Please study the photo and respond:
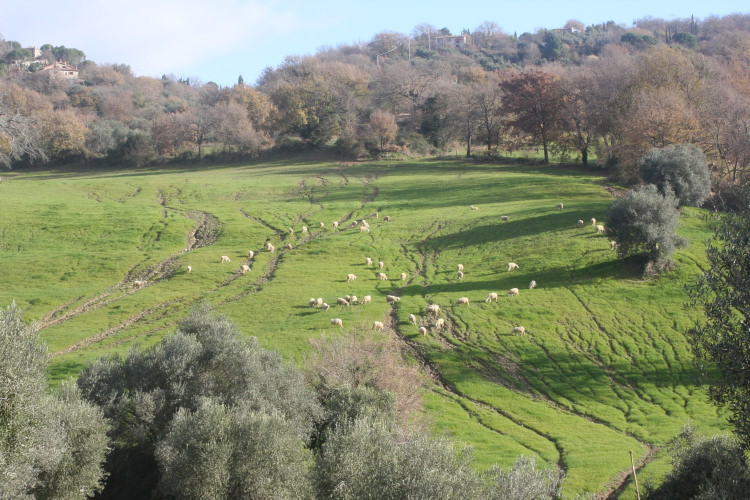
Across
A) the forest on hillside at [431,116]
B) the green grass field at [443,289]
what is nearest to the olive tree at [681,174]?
the green grass field at [443,289]

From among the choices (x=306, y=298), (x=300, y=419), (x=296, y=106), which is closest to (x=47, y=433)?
(x=300, y=419)

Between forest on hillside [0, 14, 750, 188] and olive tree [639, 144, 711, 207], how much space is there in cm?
1331

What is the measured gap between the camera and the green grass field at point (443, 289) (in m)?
30.6

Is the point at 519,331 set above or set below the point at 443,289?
below

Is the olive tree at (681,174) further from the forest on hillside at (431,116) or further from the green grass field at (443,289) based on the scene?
the forest on hillside at (431,116)

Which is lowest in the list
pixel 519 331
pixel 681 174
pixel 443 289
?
pixel 519 331

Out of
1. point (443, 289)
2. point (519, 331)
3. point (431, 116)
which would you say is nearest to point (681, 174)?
point (443, 289)

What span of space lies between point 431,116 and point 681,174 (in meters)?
65.9

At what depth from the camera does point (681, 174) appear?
55.1m

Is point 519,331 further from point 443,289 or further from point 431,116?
point 431,116

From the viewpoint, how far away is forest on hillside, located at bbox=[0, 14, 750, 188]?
7244 cm

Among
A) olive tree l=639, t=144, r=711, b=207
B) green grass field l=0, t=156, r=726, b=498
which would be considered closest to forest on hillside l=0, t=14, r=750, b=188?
green grass field l=0, t=156, r=726, b=498

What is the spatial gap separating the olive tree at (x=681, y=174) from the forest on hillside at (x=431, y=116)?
43.7 ft

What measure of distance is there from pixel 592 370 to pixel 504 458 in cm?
1260
